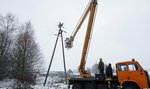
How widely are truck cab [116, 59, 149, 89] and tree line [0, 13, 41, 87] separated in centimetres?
1545

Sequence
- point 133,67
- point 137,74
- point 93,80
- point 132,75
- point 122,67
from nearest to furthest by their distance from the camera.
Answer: point 137,74 → point 132,75 → point 133,67 → point 122,67 → point 93,80

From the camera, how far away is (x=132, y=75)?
24.6 ft

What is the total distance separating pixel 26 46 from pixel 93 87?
620 inches

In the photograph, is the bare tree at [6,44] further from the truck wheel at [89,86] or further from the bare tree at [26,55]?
the truck wheel at [89,86]

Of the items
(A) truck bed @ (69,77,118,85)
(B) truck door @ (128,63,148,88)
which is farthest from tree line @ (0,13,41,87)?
(B) truck door @ (128,63,148,88)

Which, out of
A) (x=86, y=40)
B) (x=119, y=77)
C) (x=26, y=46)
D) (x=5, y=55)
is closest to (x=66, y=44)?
(x=86, y=40)

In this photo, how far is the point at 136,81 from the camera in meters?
7.33

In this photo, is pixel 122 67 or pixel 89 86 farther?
pixel 89 86

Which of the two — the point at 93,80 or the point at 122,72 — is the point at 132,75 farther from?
the point at 93,80

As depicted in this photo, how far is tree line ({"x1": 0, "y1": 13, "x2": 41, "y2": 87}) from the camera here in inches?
758

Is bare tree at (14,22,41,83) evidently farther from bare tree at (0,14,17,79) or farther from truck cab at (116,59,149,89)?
truck cab at (116,59,149,89)

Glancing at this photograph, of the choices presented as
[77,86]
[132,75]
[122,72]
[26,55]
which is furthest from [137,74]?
[26,55]

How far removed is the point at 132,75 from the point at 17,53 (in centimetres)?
1904

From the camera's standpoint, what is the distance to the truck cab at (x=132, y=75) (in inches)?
284
